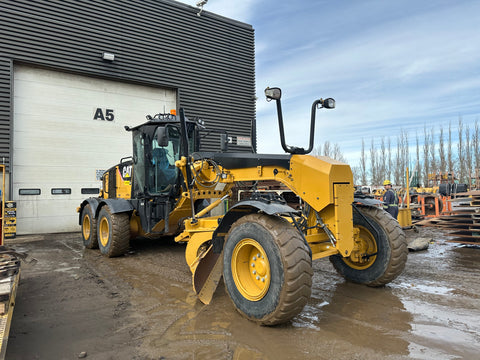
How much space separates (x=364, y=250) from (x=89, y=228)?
688cm

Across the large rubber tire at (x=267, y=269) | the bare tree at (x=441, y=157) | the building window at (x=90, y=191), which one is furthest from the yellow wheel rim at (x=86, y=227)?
the bare tree at (x=441, y=157)

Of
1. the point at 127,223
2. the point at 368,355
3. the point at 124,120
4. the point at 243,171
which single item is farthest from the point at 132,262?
the point at 124,120

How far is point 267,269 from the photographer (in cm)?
335

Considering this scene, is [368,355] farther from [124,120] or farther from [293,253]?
[124,120]

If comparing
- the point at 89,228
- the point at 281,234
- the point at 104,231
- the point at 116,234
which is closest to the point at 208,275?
the point at 281,234

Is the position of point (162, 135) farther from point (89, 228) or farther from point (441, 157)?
point (441, 157)

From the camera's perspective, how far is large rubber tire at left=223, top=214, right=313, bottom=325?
A: 3080 millimetres

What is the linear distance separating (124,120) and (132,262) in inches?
332

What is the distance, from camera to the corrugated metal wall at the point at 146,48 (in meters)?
11.3

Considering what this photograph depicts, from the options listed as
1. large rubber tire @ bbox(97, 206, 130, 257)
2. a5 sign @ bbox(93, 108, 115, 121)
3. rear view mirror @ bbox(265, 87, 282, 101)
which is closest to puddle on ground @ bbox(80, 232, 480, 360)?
large rubber tire @ bbox(97, 206, 130, 257)

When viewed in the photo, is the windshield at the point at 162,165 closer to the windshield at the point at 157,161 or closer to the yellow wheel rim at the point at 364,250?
the windshield at the point at 157,161

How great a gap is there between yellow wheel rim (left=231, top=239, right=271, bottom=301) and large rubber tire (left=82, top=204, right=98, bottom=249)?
212 inches

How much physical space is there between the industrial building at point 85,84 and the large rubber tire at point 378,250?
10.8 metres

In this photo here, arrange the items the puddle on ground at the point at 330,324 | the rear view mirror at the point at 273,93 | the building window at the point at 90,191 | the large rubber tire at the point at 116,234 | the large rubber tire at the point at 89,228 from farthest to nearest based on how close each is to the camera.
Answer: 1. the building window at the point at 90,191
2. the large rubber tire at the point at 89,228
3. the large rubber tire at the point at 116,234
4. the rear view mirror at the point at 273,93
5. the puddle on ground at the point at 330,324
